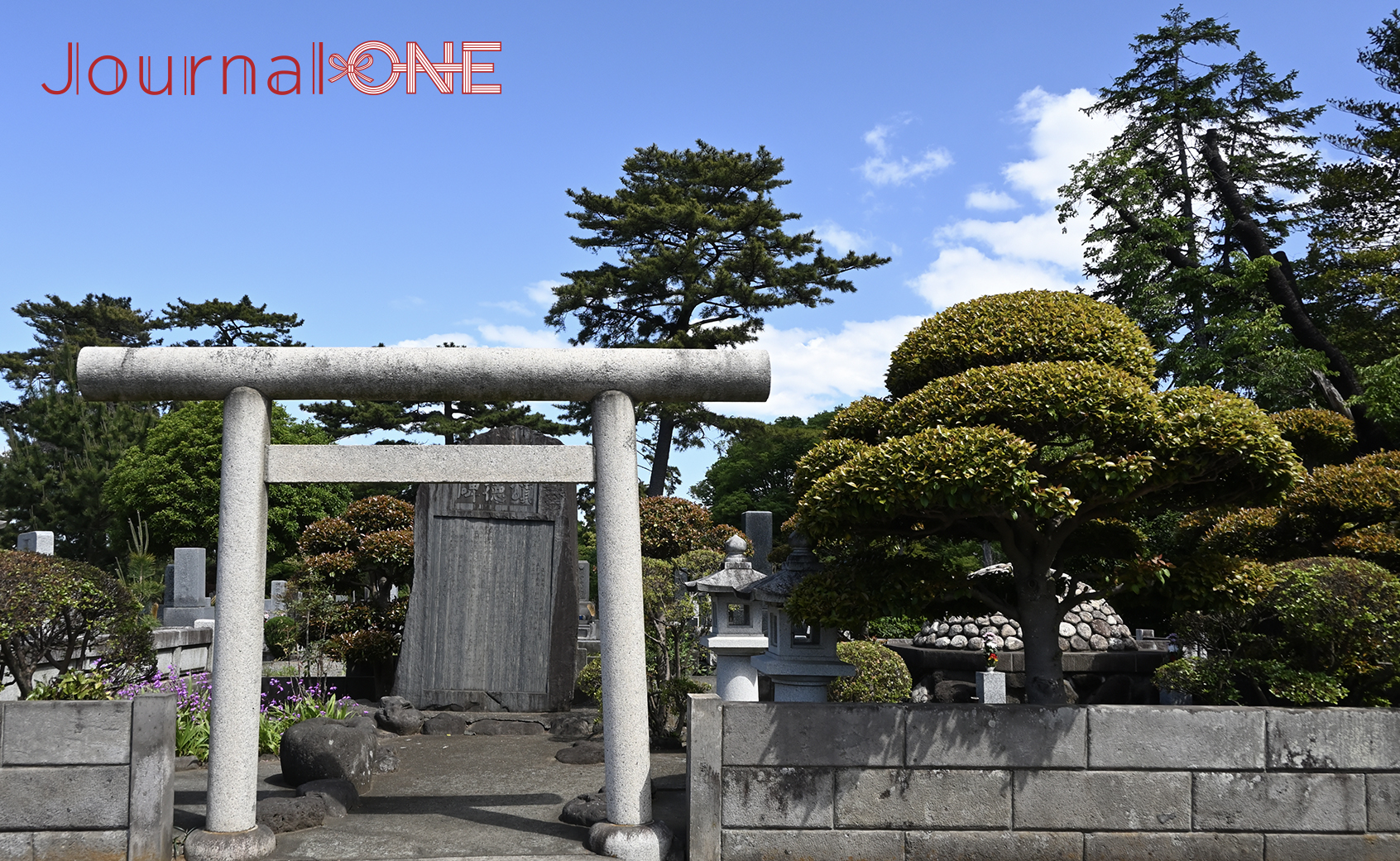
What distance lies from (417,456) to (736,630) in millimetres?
4280

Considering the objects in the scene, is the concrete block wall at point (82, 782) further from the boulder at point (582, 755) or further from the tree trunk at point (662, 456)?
the tree trunk at point (662, 456)

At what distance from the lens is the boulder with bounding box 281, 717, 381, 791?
7.47 m

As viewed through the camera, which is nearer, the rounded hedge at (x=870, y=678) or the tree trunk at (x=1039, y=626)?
the tree trunk at (x=1039, y=626)

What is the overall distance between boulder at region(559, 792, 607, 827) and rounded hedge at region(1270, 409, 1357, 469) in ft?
33.4

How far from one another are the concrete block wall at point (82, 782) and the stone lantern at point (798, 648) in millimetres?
4782

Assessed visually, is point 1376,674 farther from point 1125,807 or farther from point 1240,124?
point 1240,124

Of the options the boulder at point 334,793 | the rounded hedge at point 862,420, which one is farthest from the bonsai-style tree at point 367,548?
the rounded hedge at point 862,420

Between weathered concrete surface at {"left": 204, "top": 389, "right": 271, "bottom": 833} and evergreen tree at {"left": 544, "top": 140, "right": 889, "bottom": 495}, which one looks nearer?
weathered concrete surface at {"left": 204, "top": 389, "right": 271, "bottom": 833}

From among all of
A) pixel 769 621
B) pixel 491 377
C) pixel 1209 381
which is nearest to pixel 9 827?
pixel 491 377

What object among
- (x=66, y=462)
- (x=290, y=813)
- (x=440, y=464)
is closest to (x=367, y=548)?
(x=290, y=813)

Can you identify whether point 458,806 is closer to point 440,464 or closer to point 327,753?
point 327,753

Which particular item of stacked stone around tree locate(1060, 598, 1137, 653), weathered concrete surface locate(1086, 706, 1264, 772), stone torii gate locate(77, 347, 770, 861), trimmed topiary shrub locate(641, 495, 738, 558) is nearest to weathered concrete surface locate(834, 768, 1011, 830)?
weathered concrete surface locate(1086, 706, 1264, 772)

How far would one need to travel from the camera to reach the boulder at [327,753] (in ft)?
24.5

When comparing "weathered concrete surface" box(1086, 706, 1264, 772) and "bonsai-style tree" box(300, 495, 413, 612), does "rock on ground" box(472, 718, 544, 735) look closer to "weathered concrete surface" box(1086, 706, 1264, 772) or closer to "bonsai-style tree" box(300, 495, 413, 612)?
"bonsai-style tree" box(300, 495, 413, 612)
